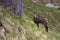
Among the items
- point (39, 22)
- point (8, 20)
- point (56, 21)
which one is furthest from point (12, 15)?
point (56, 21)

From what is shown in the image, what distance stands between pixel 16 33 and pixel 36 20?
4.42 meters

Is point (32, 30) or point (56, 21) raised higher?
point (32, 30)

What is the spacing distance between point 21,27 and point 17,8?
7.28 ft

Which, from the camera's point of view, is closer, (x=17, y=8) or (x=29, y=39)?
(x=29, y=39)

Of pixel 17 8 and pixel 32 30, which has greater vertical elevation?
pixel 17 8

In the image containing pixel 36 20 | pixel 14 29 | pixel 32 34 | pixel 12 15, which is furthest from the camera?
pixel 36 20

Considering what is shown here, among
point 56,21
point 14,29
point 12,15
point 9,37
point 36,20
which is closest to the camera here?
point 9,37

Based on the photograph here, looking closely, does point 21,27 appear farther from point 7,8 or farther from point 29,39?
point 7,8

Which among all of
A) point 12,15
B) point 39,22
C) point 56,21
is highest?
point 12,15

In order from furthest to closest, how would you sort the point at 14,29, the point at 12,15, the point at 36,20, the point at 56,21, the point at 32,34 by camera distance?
the point at 56,21
the point at 36,20
the point at 12,15
the point at 32,34
the point at 14,29

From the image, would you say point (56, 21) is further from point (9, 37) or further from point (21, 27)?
point (9, 37)

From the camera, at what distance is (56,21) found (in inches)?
952

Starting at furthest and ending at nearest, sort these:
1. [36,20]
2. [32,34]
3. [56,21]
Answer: [56,21] → [36,20] → [32,34]

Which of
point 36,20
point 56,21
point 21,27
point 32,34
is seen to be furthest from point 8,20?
point 56,21
